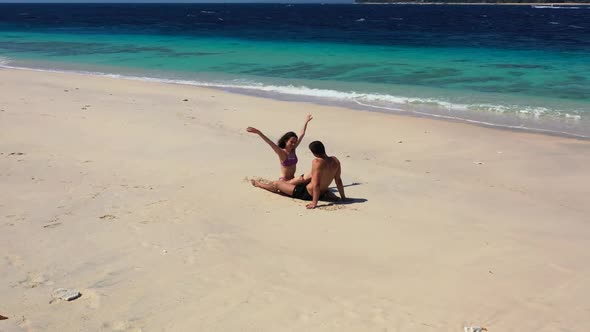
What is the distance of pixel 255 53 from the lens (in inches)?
1156

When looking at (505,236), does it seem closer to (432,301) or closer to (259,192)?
(432,301)

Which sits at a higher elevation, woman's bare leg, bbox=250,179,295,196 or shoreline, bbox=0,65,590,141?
shoreline, bbox=0,65,590,141

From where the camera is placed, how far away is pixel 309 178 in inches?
281

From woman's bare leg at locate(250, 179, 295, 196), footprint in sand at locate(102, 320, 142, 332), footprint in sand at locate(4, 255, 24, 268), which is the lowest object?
footprint in sand at locate(102, 320, 142, 332)

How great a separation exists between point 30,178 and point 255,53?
74.5ft

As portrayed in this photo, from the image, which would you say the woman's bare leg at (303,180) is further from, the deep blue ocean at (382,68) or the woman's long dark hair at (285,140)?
the deep blue ocean at (382,68)

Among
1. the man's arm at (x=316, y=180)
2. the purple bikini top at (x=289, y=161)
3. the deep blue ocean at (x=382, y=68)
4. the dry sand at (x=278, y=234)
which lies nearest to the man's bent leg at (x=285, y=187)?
the dry sand at (x=278, y=234)

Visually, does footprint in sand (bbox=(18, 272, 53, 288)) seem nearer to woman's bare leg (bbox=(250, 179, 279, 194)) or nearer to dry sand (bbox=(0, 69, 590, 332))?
dry sand (bbox=(0, 69, 590, 332))

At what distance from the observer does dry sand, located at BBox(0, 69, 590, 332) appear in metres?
4.36

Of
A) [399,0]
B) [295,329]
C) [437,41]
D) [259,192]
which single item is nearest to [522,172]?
[259,192]

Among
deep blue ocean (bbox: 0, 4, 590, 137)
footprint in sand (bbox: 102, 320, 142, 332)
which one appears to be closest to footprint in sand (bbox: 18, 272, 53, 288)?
footprint in sand (bbox: 102, 320, 142, 332)

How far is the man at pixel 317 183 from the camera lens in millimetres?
6891

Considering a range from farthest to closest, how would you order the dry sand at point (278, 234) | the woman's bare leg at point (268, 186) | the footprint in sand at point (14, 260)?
the woman's bare leg at point (268, 186), the footprint in sand at point (14, 260), the dry sand at point (278, 234)

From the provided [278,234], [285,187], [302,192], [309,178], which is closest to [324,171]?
[309,178]
